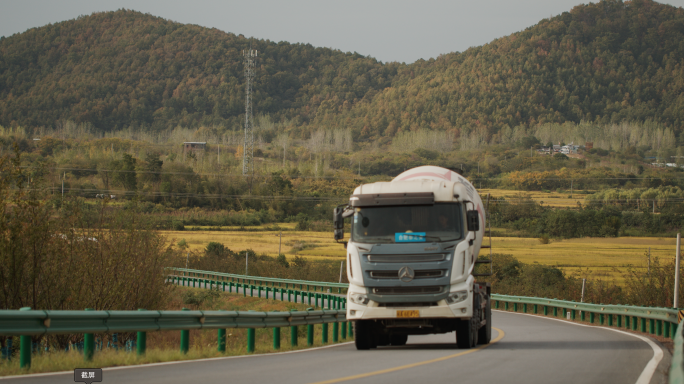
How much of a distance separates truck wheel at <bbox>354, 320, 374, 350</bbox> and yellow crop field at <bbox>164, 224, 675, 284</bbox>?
215ft

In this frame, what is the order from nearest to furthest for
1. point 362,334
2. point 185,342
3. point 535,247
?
1. point 185,342
2. point 362,334
3. point 535,247

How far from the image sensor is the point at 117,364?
1043cm

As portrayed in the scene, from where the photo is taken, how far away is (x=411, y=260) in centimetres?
1440

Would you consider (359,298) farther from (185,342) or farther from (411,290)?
(185,342)

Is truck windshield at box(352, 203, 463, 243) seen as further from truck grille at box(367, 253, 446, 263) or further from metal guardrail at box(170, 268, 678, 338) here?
metal guardrail at box(170, 268, 678, 338)

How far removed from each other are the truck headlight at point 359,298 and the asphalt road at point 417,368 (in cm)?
100

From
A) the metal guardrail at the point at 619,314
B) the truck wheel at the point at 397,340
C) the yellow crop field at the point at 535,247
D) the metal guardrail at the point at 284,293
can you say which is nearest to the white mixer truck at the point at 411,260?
the truck wheel at the point at 397,340

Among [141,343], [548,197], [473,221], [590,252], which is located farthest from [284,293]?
[548,197]

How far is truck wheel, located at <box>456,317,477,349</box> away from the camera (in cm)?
1474

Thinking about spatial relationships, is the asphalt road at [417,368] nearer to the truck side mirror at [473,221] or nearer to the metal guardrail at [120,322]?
the metal guardrail at [120,322]

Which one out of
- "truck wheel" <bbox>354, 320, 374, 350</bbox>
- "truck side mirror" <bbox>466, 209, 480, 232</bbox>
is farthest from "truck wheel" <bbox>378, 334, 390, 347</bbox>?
"truck side mirror" <bbox>466, 209, 480, 232</bbox>

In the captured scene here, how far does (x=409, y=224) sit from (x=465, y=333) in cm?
247

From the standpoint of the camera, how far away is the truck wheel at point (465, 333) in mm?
14742

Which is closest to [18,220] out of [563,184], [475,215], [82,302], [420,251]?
Result: [82,302]
